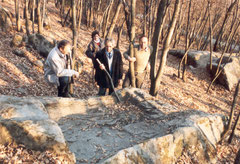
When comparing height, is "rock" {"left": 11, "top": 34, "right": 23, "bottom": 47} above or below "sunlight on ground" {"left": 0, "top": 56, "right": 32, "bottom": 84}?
above

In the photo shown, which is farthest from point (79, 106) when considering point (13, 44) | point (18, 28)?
point (18, 28)

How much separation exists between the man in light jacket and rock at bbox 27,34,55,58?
4870 mm

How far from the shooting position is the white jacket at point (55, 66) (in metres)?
4.30

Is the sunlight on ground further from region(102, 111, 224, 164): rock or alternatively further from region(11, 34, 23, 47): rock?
region(102, 111, 224, 164): rock

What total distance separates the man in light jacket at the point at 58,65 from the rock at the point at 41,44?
16.0 feet

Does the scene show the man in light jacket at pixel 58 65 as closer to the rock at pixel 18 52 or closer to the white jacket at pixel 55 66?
the white jacket at pixel 55 66

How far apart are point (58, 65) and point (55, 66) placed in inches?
2.7

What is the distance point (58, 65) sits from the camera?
171 inches

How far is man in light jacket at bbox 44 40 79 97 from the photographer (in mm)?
4301

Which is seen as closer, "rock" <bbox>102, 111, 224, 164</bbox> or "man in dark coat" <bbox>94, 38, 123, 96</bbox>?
"rock" <bbox>102, 111, 224, 164</bbox>

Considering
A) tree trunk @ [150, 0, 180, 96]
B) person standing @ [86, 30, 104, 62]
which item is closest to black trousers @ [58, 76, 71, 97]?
person standing @ [86, 30, 104, 62]

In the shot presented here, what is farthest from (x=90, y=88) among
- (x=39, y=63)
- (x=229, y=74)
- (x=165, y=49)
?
(x=229, y=74)

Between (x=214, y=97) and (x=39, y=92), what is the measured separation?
9198 millimetres

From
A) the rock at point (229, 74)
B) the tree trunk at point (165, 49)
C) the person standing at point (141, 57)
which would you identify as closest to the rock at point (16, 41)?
the person standing at point (141, 57)
